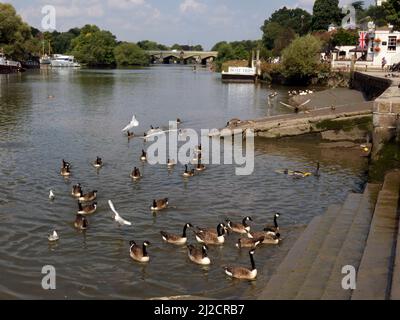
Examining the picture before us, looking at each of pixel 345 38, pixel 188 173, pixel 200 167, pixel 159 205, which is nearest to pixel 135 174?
pixel 188 173

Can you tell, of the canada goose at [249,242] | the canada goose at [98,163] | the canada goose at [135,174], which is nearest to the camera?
the canada goose at [249,242]

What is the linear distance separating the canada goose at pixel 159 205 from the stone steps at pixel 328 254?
6.77m

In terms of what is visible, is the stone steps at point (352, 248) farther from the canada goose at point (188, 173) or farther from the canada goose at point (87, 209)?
the canada goose at point (87, 209)

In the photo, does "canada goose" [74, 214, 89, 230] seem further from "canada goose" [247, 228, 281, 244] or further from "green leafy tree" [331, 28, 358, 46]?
"green leafy tree" [331, 28, 358, 46]

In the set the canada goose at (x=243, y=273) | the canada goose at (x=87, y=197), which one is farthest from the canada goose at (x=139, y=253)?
the canada goose at (x=87, y=197)

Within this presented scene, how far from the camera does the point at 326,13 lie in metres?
145

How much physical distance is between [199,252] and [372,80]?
45.6 meters

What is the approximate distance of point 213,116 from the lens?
50531mm

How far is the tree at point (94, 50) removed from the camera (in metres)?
188

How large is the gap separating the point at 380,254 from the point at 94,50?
183 m

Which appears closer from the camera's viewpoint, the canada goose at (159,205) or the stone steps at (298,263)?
the stone steps at (298,263)

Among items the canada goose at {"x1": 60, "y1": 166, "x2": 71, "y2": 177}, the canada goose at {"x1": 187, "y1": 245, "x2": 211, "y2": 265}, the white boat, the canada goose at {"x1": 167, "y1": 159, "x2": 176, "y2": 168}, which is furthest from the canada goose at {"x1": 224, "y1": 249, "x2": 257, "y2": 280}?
the white boat

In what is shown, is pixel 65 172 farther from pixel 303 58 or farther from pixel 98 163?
pixel 303 58
